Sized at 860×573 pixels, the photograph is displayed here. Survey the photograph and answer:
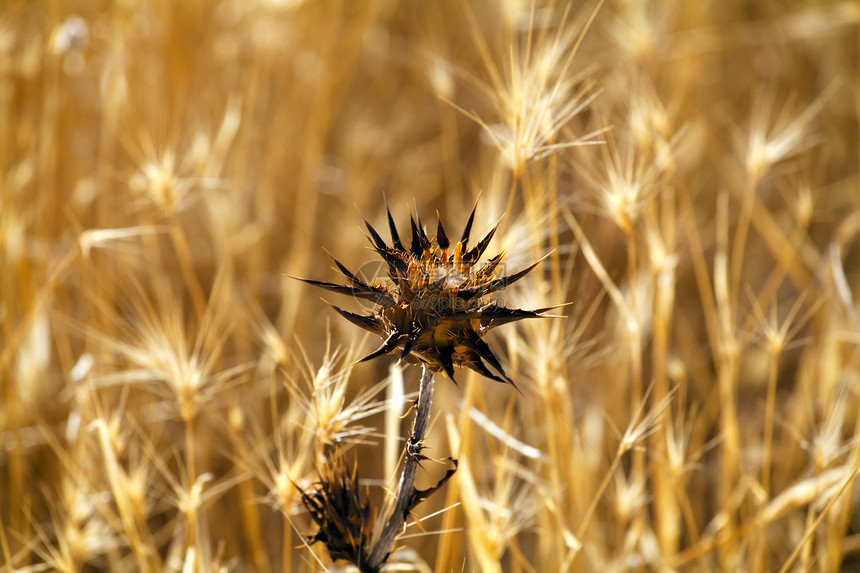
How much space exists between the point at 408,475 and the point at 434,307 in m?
0.17

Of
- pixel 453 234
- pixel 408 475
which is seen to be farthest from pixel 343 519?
pixel 453 234

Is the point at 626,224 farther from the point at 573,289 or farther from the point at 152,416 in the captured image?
the point at 152,416

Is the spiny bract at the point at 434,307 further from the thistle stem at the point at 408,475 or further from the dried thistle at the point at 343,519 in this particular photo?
the dried thistle at the point at 343,519

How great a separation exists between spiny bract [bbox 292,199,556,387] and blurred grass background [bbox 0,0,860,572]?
0.53ft

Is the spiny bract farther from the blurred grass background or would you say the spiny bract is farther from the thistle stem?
the blurred grass background

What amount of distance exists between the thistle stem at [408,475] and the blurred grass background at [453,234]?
143 millimetres

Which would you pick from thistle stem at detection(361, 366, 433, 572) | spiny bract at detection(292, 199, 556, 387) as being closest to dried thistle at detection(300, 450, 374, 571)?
thistle stem at detection(361, 366, 433, 572)

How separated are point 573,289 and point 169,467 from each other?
4.03 ft

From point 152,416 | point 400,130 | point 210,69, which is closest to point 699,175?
point 400,130

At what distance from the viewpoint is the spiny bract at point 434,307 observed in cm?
52

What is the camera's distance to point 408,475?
1.92 ft

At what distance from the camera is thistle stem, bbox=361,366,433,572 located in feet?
1.85

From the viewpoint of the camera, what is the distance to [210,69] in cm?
187

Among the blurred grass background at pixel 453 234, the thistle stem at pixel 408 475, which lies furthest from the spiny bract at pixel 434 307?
the blurred grass background at pixel 453 234
